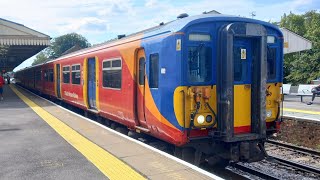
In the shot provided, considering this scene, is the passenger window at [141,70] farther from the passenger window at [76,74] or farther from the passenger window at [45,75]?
the passenger window at [45,75]

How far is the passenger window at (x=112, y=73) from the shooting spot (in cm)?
948

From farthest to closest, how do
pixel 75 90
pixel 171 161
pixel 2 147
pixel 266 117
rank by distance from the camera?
1. pixel 75 90
2. pixel 2 147
3. pixel 266 117
4. pixel 171 161

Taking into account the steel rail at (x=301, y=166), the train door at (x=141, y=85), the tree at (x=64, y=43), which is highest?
the tree at (x=64, y=43)

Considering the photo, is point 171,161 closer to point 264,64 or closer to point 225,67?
point 225,67

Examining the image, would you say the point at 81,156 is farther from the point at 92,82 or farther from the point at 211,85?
the point at 92,82

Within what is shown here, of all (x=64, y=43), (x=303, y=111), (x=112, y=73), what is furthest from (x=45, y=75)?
(x=64, y=43)

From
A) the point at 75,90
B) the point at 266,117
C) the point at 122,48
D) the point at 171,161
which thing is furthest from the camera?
the point at 75,90

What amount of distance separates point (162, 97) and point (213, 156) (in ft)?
5.59

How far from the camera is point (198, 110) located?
6688mm

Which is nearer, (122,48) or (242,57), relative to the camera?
(242,57)

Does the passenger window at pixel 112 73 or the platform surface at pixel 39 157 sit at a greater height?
the passenger window at pixel 112 73

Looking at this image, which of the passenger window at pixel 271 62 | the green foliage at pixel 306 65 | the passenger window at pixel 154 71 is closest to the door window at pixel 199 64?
the passenger window at pixel 154 71

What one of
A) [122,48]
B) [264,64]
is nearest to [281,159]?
[264,64]

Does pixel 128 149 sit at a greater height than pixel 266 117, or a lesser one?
lesser
